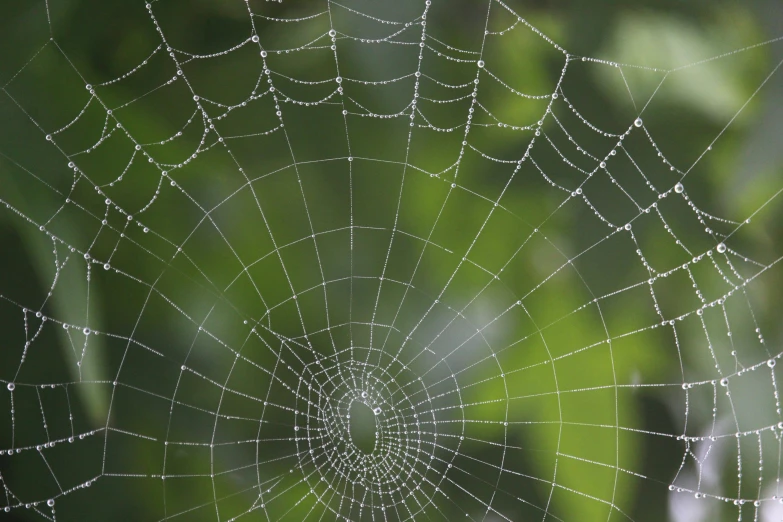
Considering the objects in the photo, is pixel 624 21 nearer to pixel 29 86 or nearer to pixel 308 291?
pixel 308 291

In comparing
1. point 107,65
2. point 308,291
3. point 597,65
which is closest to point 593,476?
point 308,291

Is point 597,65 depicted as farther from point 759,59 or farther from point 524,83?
point 759,59

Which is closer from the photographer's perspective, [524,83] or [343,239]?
[524,83]

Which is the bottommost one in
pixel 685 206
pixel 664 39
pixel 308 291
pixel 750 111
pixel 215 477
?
pixel 215 477

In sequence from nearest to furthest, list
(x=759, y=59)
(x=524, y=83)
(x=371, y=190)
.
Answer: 1. (x=759, y=59)
2. (x=524, y=83)
3. (x=371, y=190)

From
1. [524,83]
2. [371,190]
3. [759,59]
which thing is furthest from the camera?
[371,190]

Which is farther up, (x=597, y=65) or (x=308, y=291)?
(x=597, y=65)
